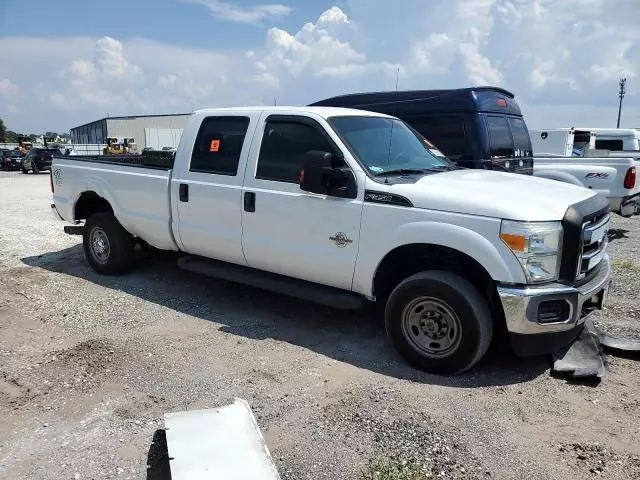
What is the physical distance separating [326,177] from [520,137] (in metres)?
5.35

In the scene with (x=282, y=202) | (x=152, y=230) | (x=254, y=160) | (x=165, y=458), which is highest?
(x=254, y=160)

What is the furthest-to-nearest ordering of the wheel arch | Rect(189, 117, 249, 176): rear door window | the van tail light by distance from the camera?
the van tail light → the wheel arch → Rect(189, 117, 249, 176): rear door window

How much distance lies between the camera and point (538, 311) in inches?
148

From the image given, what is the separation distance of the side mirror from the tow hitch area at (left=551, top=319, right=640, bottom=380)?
2020mm

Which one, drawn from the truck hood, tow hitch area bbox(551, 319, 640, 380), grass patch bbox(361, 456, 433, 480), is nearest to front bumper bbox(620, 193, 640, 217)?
tow hitch area bbox(551, 319, 640, 380)

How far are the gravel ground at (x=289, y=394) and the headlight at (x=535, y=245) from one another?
34.1 inches

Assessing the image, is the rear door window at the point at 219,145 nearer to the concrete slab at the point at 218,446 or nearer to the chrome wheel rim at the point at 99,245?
the chrome wheel rim at the point at 99,245

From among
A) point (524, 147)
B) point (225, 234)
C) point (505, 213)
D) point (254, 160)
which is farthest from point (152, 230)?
point (524, 147)

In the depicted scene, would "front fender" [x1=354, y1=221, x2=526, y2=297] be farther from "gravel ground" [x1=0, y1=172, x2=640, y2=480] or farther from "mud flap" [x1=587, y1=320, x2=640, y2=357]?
"mud flap" [x1=587, y1=320, x2=640, y2=357]

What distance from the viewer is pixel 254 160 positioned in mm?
5145

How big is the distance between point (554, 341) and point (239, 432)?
2.33m

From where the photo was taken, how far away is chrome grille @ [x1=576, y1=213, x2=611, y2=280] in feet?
12.9

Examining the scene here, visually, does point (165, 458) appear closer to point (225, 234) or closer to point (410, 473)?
point (410, 473)

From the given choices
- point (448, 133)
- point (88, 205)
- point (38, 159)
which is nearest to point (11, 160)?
point (38, 159)
